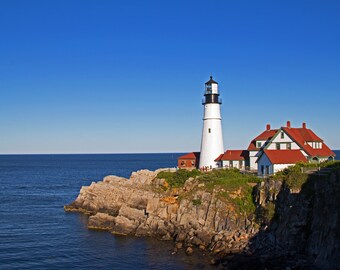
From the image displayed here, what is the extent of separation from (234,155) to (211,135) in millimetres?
3928

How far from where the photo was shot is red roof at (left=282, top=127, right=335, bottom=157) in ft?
152

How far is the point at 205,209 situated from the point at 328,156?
694 inches

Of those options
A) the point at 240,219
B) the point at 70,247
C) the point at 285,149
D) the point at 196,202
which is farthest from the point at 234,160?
the point at 70,247

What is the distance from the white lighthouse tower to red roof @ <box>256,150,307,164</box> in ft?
33.8

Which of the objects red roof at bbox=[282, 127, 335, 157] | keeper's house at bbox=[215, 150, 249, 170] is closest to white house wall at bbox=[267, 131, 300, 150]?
red roof at bbox=[282, 127, 335, 157]

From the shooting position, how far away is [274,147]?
48.2 m

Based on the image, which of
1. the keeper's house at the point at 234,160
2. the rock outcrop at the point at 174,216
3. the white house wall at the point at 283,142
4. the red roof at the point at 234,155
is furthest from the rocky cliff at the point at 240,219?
the white house wall at the point at 283,142

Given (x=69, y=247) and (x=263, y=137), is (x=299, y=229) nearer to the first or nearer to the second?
(x=69, y=247)

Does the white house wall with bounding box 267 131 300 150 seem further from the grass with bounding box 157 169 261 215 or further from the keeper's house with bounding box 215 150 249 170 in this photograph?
the grass with bounding box 157 169 261 215

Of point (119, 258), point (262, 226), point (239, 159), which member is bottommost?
point (119, 258)

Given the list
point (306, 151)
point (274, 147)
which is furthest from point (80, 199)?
point (306, 151)

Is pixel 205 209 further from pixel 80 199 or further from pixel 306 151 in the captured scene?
pixel 80 199

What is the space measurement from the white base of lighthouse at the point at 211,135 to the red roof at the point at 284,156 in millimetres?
10278

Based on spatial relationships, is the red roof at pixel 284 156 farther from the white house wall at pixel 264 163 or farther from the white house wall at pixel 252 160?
the white house wall at pixel 252 160
